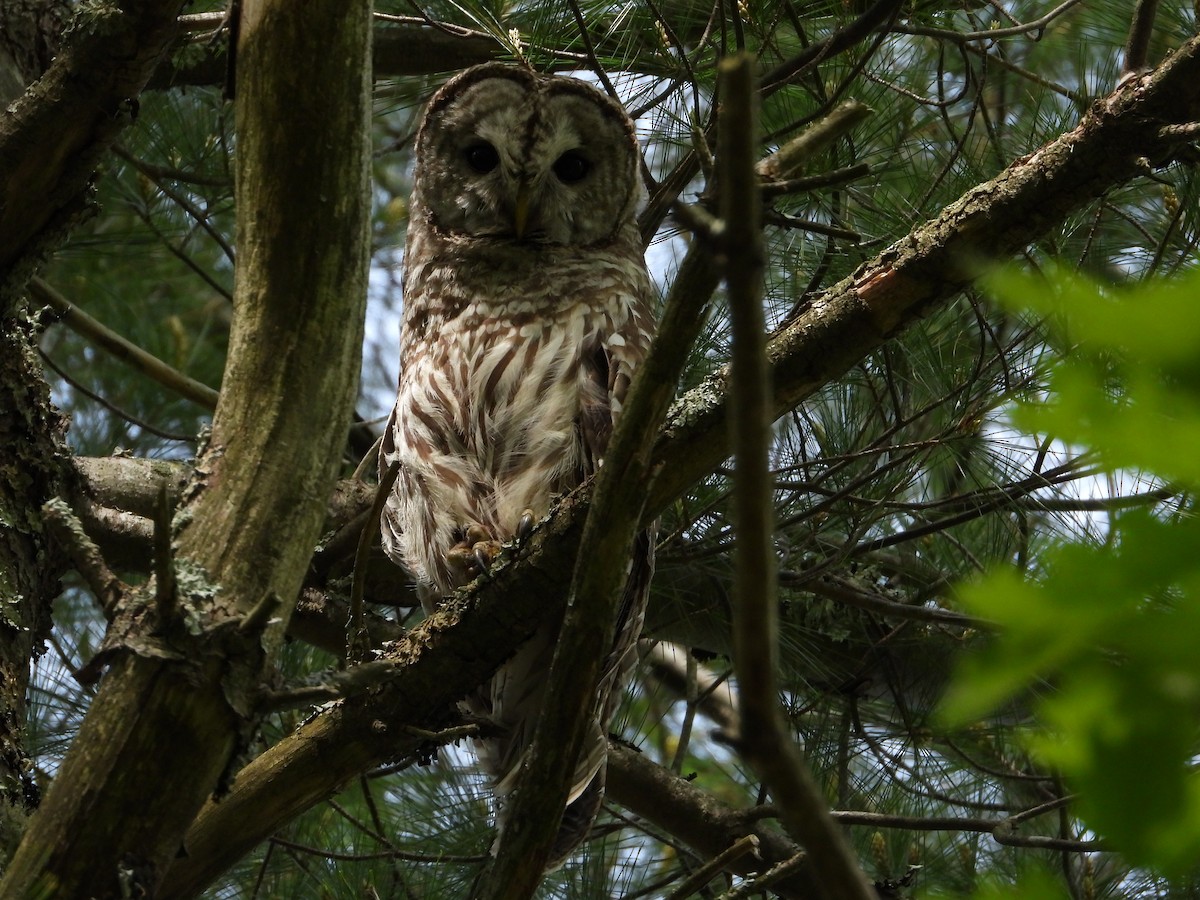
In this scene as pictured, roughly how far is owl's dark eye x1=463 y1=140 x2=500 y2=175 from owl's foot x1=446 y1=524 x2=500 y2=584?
1194 mm

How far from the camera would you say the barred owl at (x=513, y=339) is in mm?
3010

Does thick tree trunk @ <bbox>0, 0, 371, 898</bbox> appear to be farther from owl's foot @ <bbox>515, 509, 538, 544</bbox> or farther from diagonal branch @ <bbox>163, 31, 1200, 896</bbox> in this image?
owl's foot @ <bbox>515, 509, 538, 544</bbox>

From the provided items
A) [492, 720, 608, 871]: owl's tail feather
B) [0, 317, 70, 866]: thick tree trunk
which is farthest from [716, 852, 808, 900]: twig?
[0, 317, 70, 866]: thick tree trunk

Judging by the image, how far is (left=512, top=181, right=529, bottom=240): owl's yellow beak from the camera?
11.5ft

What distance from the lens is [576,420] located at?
305 centimetres

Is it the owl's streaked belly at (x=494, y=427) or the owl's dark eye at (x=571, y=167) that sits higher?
the owl's dark eye at (x=571, y=167)

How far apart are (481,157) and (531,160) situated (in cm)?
20

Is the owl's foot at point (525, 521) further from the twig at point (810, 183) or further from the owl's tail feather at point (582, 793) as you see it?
the twig at point (810, 183)

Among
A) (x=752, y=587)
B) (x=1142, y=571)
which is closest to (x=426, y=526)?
(x=752, y=587)

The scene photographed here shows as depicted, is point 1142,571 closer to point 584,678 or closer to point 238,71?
point 584,678

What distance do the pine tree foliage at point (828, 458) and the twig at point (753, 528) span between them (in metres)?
1.78

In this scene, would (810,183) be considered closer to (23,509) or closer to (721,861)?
(721,861)

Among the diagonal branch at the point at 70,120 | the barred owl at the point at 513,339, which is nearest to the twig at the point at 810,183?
the diagonal branch at the point at 70,120

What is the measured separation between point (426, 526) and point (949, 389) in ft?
4.30
